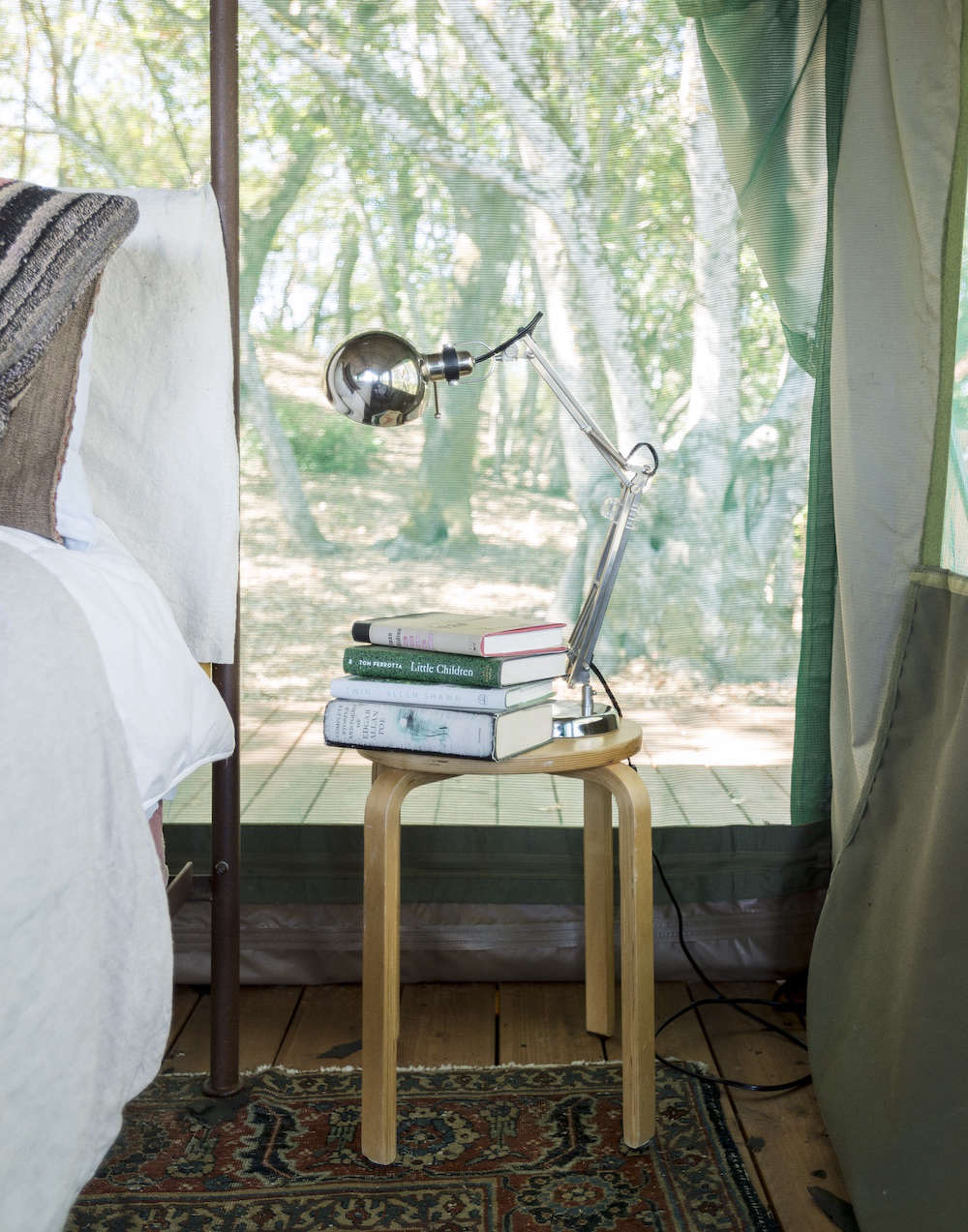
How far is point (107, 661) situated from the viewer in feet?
3.38

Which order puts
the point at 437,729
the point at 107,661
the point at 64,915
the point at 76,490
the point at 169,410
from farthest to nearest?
the point at 169,410 < the point at 437,729 < the point at 76,490 < the point at 107,661 < the point at 64,915

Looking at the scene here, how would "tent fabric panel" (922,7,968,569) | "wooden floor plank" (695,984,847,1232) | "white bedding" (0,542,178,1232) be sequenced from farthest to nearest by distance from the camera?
"tent fabric panel" (922,7,968,569), "wooden floor plank" (695,984,847,1232), "white bedding" (0,542,178,1232)

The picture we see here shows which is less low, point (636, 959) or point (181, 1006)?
point (636, 959)

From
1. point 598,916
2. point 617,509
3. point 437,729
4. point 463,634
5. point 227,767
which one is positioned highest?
point 617,509

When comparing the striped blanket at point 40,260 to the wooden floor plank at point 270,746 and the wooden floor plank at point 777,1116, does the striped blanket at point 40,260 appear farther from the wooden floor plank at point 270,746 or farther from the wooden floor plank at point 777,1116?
the wooden floor plank at point 777,1116

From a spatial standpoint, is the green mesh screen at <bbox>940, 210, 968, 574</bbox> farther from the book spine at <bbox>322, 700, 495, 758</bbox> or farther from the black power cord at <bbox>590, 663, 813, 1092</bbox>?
the book spine at <bbox>322, 700, 495, 758</bbox>

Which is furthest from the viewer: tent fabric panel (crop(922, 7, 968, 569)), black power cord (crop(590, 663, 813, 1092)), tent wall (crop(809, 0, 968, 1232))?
black power cord (crop(590, 663, 813, 1092))

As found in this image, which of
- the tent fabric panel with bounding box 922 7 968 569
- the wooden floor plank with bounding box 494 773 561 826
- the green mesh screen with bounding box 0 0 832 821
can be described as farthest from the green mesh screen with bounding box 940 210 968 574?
the wooden floor plank with bounding box 494 773 561 826

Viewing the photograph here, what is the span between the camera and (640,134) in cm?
168

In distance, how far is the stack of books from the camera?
131 cm

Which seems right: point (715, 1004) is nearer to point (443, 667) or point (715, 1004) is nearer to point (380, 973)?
point (380, 973)

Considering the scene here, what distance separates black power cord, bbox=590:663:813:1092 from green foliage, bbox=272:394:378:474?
1.59 ft

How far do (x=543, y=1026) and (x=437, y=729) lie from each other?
63 cm

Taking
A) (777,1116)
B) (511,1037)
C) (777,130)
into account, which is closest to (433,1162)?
(511,1037)
